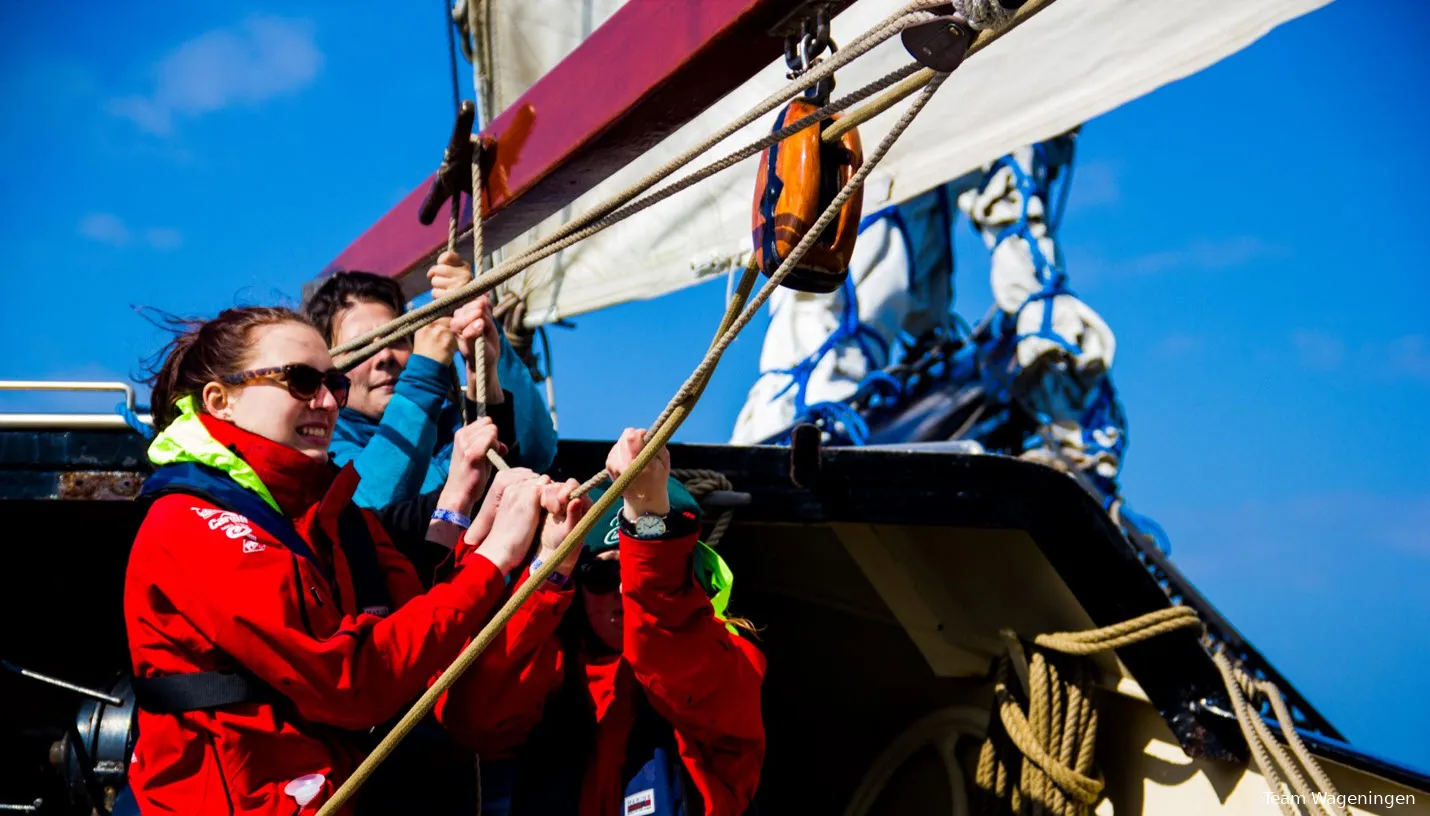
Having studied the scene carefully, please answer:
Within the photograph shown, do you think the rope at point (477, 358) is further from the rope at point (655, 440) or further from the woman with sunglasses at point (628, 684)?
the rope at point (655, 440)

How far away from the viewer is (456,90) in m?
4.63

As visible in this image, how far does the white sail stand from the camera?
3.11 meters

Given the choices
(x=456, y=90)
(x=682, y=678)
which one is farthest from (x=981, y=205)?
(x=682, y=678)

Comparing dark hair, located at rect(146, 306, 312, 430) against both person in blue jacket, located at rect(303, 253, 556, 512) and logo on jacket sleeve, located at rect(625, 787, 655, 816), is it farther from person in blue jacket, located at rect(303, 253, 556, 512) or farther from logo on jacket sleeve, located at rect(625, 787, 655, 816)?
logo on jacket sleeve, located at rect(625, 787, 655, 816)

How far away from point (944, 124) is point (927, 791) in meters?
2.10

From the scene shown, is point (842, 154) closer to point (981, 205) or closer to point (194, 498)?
point (194, 498)

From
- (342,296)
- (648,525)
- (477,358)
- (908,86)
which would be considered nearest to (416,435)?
(477,358)

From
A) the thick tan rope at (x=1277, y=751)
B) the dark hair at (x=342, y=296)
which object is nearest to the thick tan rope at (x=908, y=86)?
the dark hair at (x=342, y=296)

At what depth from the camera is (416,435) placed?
2518 mm

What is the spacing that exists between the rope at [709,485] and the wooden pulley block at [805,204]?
0.92m

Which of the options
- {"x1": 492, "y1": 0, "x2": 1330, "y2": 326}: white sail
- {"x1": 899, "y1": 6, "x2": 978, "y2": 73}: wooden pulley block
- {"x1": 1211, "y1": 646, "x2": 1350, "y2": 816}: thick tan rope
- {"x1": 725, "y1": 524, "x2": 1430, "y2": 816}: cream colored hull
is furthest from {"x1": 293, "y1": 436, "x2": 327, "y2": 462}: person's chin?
{"x1": 492, "y1": 0, "x2": 1330, "y2": 326}: white sail

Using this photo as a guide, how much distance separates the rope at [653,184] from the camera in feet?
5.28

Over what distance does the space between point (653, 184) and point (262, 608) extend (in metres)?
0.86

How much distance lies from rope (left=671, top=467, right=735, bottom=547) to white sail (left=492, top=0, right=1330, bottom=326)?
141 cm
